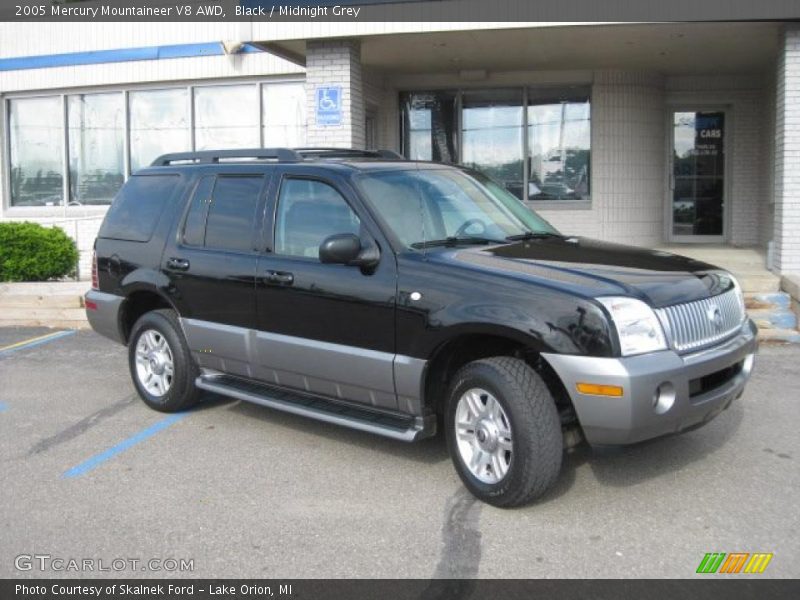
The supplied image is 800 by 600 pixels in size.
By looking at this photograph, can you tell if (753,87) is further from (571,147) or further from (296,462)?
(296,462)

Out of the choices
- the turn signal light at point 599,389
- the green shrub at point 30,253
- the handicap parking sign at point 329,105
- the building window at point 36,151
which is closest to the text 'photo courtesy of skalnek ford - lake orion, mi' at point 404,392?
the turn signal light at point 599,389

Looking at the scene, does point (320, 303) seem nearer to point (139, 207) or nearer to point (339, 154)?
point (339, 154)

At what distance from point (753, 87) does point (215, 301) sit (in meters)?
11.1

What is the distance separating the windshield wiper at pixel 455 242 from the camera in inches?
203

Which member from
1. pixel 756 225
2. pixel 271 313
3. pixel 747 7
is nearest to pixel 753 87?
pixel 756 225

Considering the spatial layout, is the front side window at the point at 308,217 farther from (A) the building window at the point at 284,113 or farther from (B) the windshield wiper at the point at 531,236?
(A) the building window at the point at 284,113

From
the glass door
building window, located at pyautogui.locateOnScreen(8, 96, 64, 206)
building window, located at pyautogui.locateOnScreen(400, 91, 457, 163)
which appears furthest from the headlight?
building window, located at pyautogui.locateOnScreen(8, 96, 64, 206)

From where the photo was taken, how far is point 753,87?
13.8m

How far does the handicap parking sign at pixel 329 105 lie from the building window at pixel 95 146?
620 centimetres

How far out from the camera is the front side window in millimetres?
5375

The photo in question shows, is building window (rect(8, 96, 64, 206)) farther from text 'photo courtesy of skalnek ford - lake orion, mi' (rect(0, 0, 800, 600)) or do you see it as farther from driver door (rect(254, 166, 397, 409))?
driver door (rect(254, 166, 397, 409))

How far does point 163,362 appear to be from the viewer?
6.50 metres

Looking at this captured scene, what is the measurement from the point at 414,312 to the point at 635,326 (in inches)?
48.7

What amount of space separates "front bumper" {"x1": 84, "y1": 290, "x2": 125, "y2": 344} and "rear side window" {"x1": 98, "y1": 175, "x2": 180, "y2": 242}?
50cm
